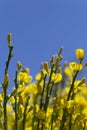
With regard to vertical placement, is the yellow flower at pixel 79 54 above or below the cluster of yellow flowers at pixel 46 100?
above

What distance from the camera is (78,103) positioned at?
119 inches

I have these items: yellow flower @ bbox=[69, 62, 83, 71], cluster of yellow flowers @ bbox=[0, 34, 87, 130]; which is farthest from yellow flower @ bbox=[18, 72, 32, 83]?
yellow flower @ bbox=[69, 62, 83, 71]

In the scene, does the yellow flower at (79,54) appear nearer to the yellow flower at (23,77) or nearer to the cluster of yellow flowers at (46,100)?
the cluster of yellow flowers at (46,100)

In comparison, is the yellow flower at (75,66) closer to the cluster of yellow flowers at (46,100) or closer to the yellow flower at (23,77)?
the cluster of yellow flowers at (46,100)

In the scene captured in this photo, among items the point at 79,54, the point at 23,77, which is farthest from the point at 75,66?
the point at 23,77

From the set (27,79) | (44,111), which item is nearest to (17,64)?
(27,79)

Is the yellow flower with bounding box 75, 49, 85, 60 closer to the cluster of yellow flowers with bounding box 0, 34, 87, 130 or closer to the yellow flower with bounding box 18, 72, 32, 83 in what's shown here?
the cluster of yellow flowers with bounding box 0, 34, 87, 130

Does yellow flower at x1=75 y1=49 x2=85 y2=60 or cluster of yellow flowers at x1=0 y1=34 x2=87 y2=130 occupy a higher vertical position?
yellow flower at x1=75 y1=49 x2=85 y2=60

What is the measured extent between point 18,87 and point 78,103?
0.51 metres

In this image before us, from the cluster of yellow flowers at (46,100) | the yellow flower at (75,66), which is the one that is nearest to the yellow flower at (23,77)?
the cluster of yellow flowers at (46,100)

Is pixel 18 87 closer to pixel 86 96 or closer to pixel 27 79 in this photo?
pixel 27 79

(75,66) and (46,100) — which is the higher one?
(75,66)

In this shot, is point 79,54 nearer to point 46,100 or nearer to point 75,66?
point 75,66

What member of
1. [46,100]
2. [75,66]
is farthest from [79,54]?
[46,100]
